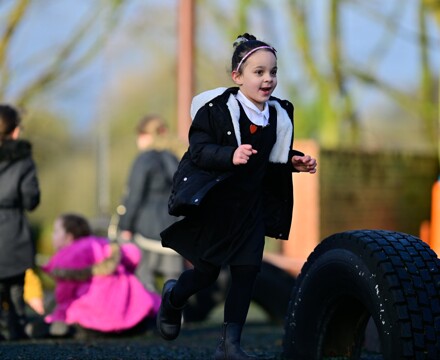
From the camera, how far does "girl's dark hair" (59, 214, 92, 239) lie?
7.46 metres

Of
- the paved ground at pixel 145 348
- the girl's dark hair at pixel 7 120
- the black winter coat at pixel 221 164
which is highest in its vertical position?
the girl's dark hair at pixel 7 120

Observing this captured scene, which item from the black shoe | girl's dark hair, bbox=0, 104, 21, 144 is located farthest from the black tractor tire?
girl's dark hair, bbox=0, 104, 21, 144

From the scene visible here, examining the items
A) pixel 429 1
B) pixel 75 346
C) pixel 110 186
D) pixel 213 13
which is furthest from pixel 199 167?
pixel 110 186

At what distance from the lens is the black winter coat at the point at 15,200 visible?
6781 mm

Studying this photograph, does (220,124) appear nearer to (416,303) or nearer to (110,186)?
(416,303)

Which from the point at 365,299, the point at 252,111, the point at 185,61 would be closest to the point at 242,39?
the point at 252,111

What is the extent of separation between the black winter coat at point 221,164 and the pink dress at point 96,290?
281cm

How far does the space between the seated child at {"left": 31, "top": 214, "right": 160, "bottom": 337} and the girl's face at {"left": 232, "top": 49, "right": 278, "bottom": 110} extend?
316 centimetres

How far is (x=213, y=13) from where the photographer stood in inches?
813

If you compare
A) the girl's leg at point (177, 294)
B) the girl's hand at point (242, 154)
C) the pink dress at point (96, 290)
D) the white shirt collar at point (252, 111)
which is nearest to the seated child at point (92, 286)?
the pink dress at point (96, 290)

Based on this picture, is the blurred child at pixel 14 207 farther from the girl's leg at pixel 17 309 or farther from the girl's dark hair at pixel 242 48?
the girl's dark hair at pixel 242 48

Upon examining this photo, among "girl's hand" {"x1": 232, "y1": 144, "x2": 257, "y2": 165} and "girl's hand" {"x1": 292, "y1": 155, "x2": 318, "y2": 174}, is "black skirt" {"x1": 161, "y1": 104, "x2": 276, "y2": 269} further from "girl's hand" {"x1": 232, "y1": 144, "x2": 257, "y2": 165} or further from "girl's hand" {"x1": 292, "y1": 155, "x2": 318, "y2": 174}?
"girl's hand" {"x1": 232, "y1": 144, "x2": 257, "y2": 165}

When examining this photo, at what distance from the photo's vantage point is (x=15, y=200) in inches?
269

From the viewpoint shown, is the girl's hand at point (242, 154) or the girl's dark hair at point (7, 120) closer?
the girl's hand at point (242, 154)
